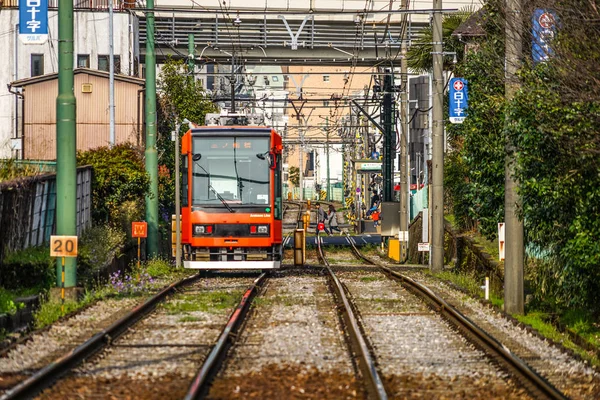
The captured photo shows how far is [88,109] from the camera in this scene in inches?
1642

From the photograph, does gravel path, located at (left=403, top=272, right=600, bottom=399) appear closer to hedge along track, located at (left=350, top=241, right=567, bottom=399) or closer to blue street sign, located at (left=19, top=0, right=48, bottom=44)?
hedge along track, located at (left=350, top=241, right=567, bottom=399)

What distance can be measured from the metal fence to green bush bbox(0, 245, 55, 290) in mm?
337

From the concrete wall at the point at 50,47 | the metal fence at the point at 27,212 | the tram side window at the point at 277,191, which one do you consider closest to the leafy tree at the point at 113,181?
the metal fence at the point at 27,212

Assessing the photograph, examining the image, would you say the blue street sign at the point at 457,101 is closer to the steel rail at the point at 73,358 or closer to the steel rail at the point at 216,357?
the steel rail at the point at 216,357

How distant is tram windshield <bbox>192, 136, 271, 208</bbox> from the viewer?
80.9 feet

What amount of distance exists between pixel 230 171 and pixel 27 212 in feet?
18.6

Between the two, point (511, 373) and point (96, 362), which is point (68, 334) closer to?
point (96, 362)

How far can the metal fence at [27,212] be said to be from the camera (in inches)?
736

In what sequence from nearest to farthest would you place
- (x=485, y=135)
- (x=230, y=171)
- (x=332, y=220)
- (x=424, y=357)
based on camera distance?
1. (x=424, y=357)
2. (x=485, y=135)
3. (x=230, y=171)
4. (x=332, y=220)

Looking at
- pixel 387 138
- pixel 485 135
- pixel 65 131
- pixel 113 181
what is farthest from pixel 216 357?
pixel 387 138

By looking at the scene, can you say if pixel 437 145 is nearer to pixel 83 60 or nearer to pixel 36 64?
pixel 83 60

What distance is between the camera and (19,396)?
918 cm

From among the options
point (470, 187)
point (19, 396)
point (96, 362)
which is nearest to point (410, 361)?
point (96, 362)

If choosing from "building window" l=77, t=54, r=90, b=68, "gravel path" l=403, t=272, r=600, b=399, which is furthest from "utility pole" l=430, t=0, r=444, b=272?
"building window" l=77, t=54, r=90, b=68
